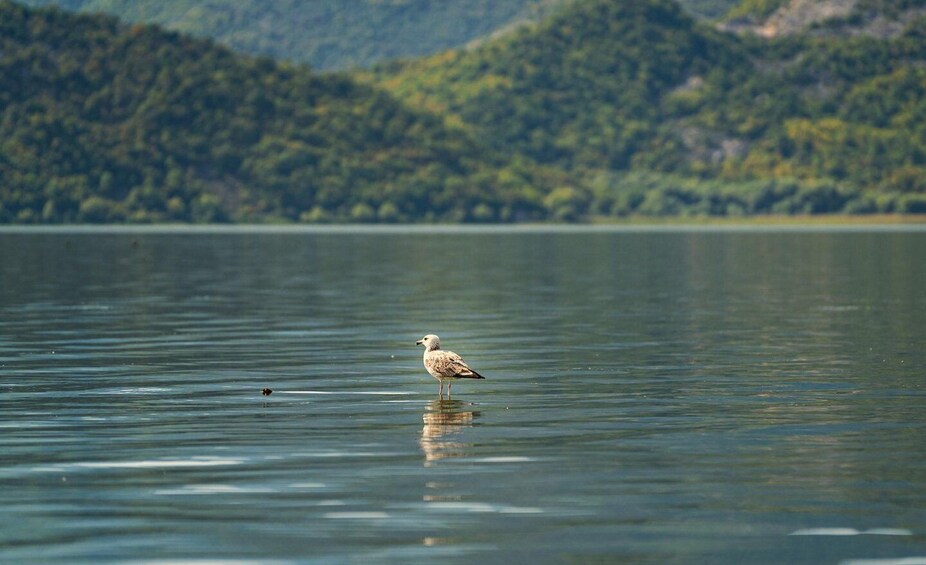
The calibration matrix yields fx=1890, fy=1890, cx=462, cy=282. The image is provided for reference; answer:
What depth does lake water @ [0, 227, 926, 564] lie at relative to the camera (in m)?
20.2

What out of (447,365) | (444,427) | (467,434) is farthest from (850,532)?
(447,365)

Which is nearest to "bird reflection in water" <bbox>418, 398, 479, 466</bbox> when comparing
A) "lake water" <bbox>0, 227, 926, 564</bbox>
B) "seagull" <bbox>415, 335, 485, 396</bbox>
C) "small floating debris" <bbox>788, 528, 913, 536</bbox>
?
"lake water" <bbox>0, 227, 926, 564</bbox>

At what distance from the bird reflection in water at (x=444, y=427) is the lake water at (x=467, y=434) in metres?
0.10

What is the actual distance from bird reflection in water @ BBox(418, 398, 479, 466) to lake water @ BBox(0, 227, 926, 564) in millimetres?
102

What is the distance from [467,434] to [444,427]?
0.97 meters

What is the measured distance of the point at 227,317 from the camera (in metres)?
59.3

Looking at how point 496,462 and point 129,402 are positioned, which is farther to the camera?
point 129,402

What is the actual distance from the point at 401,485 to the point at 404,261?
96809mm

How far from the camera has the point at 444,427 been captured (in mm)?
29297

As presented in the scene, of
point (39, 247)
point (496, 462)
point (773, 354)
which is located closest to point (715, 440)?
point (496, 462)

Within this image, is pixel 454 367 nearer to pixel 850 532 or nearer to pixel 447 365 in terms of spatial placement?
pixel 447 365

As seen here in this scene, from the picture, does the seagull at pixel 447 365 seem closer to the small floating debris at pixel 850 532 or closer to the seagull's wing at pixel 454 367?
the seagull's wing at pixel 454 367

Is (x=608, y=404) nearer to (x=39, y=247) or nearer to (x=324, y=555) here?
(x=324, y=555)

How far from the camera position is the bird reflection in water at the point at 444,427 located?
2637 centimetres
